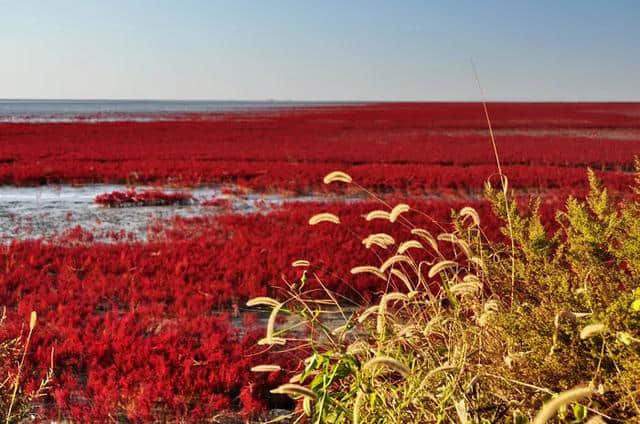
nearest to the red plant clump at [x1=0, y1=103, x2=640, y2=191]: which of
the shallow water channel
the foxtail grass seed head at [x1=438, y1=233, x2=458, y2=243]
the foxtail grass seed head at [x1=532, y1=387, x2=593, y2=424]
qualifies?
the shallow water channel

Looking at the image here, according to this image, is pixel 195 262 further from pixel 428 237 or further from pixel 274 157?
pixel 274 157

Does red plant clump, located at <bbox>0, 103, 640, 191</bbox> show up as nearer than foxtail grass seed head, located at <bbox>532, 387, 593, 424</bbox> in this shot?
No

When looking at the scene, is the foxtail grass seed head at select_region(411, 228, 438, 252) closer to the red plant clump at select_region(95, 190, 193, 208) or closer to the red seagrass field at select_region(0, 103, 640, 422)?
the red seagrass field at select_region(0, 103, 640, 422)

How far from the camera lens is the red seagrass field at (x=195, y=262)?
15.9 ft

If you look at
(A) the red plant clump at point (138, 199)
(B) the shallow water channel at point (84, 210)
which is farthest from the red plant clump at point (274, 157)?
(A) the red plant clump at point (138, 199)

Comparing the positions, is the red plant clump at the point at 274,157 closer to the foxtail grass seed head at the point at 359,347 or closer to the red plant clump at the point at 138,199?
the red plant clump at the point at 138,199

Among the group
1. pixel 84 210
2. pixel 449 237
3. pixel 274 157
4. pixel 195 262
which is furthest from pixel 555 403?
pixel 274 157

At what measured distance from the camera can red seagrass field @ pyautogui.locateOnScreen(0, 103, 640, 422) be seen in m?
4.84

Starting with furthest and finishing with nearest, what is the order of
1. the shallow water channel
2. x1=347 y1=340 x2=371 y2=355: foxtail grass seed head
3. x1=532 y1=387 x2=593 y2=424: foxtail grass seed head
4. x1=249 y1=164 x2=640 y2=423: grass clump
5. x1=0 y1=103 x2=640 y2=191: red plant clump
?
1. x1=0 y1=103 x2=640 y2=191: red plant clump
2. the shallow water channel
3. x1=347 y1=340 x2=371 y2=355: foxtail grass seed head
4. x1=249 y1=164 x2=640 y2=423: grass clump
5. x1=532 y1=387 x2=593 y2=424: foxtail grass seed head

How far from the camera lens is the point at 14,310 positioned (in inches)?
272

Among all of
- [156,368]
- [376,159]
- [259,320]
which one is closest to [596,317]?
[156,368]

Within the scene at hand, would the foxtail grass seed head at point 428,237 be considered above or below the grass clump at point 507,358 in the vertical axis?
above

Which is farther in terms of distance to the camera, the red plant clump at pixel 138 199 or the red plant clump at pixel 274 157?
the red plant clump at pixel 274 157

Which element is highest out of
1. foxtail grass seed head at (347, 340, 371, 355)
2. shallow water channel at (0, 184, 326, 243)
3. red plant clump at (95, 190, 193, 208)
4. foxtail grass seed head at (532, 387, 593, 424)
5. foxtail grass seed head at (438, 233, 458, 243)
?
foxtail grass seed head at (438, 233, 458, 243)
